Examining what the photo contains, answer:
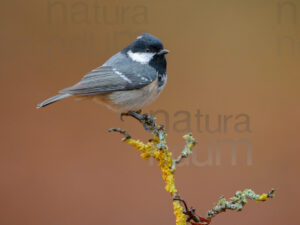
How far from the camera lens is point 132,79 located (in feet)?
4.14

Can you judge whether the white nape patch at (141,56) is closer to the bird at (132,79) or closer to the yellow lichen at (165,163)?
the bird at (132,79)

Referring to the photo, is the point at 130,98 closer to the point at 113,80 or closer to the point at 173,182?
the point at 113,80

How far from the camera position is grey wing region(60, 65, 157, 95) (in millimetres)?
1176

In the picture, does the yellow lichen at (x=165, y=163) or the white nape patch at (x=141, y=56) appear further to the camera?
the white nape patch at (x=141, y=56)

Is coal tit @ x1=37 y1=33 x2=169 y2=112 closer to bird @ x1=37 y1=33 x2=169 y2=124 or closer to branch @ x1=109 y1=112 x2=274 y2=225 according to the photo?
bird @ x1=37 y1=33 x2=169 y2=124

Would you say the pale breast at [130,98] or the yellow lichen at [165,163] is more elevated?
the pale breast at [130,98]

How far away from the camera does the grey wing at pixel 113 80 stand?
1176mm

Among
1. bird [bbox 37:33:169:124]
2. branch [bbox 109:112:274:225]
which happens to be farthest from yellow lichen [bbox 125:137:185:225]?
bird [bbox 37:33:169:124]

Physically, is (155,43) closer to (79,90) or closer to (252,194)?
(79,90)

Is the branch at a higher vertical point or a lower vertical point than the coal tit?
lower

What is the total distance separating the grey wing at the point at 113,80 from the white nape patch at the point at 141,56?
39 mm

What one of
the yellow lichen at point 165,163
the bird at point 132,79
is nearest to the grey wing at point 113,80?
the bird at point 132,79

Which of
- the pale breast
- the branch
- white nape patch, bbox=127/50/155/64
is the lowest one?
the branch

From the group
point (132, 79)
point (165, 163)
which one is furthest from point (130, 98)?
point (165, 163)
